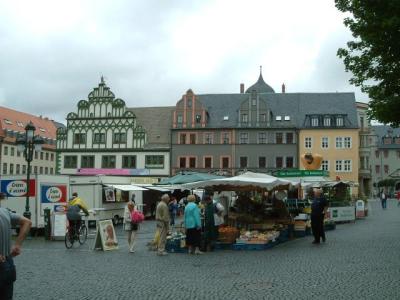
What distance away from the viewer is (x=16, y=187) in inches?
990

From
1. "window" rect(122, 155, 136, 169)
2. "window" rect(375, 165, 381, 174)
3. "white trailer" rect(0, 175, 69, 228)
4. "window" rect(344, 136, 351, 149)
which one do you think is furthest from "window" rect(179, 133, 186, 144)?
"window" rect(375, 165, 381, 174)

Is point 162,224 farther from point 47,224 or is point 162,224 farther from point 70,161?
point 70,161

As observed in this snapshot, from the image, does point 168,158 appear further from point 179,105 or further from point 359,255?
point 359,255

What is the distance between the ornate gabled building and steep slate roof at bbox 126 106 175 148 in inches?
6.6

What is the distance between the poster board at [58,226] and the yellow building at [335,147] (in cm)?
4759

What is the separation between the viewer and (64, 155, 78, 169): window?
2709 inches

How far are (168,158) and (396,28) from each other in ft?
169

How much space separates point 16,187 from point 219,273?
15233 millimetres

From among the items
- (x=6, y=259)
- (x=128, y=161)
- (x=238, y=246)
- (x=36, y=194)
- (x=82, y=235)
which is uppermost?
(x=128, y=161)

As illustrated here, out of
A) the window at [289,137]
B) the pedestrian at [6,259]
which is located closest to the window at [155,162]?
the window at [289,137]

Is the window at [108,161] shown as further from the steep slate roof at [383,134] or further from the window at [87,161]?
the steep slate roof at [383,134]

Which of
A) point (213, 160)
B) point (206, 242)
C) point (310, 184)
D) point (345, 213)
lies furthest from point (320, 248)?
point (213, 160)

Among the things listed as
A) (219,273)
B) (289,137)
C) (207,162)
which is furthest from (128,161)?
(219,273)

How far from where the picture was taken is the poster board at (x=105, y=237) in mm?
18156
